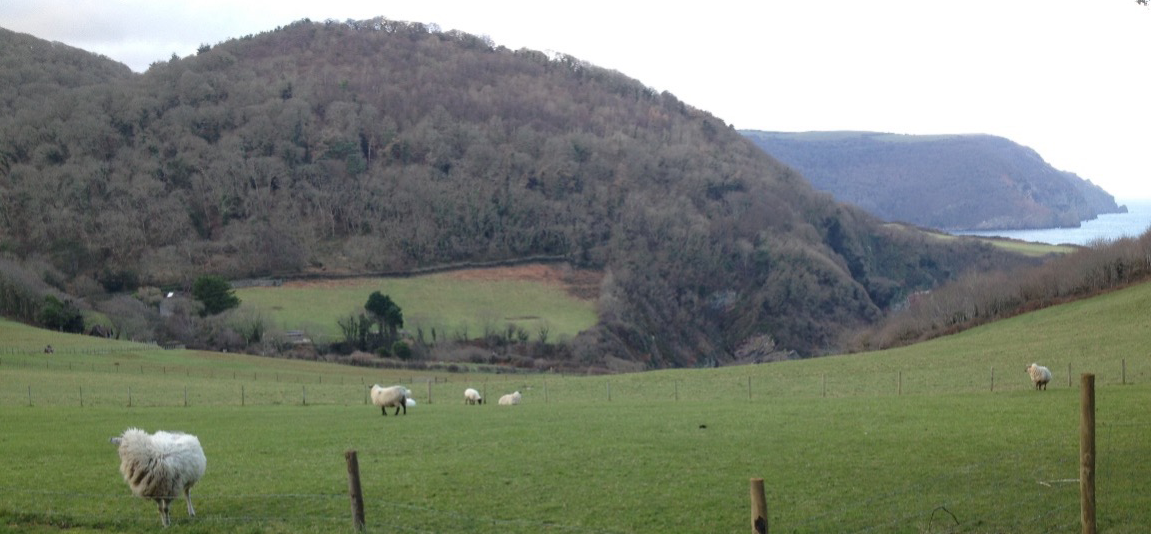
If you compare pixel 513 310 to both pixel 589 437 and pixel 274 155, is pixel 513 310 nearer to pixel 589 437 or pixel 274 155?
pixel 274 155

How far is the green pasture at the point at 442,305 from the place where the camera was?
399 feet

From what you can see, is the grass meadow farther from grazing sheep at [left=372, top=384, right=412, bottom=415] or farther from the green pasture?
the green pasture

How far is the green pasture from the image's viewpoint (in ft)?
399

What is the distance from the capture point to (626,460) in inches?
889

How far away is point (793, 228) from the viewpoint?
653 ft

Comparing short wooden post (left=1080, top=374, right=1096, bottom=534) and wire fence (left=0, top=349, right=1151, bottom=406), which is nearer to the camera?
short wooden post (left=1080, top=374, right=1096, bottom=534)

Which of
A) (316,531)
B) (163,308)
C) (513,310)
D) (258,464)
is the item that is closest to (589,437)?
(258,464)

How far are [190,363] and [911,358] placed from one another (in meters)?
51.4

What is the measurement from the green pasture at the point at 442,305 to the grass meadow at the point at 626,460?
242 ft

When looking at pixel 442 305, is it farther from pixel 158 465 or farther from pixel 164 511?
pixel 158 465

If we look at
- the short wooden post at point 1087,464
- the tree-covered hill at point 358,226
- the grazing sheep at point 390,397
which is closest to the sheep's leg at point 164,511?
the short wooden post at point 1087,464

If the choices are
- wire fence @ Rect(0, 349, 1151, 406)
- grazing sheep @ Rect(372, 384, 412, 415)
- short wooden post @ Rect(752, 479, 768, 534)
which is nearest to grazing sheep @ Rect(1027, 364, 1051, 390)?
wire fence @ Rect(0, 349, 1151, 406)

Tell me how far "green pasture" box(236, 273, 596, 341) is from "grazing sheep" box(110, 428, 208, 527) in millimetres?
99898

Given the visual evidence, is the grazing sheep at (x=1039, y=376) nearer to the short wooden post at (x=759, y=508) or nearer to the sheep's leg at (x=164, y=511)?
the short wooden post at (x=759, y=508)
